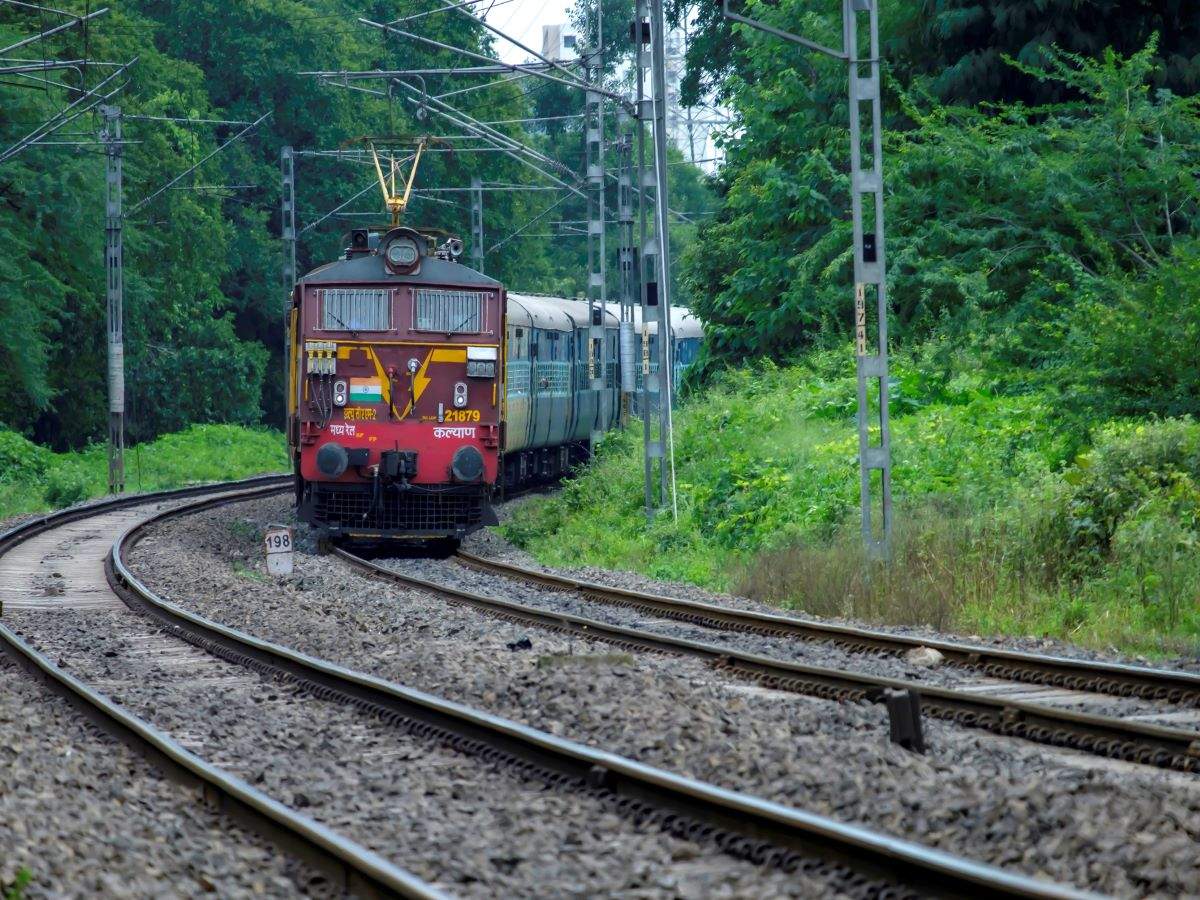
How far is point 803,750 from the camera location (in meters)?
8.08

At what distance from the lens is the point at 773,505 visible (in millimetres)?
20281

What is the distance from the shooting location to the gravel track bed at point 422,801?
20.2ft

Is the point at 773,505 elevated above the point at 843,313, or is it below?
below

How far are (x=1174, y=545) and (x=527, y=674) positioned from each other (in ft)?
19.3

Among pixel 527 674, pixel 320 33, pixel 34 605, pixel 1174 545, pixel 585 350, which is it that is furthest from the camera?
pixel 320 33

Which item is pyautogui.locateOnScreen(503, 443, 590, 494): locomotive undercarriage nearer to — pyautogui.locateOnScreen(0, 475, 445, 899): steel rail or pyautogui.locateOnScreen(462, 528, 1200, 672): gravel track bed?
pyautogui.locateOnScreen(462, 528, 1200, 672): gravel track bed

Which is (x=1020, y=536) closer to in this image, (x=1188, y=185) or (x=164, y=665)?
(x=164, y=665)

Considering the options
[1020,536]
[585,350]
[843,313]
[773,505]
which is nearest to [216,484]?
[585,350]

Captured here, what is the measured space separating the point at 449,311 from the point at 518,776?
13528 mm

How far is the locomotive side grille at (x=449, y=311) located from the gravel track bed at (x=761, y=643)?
3181 millimetres

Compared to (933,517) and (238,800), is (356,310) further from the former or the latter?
(238,800)

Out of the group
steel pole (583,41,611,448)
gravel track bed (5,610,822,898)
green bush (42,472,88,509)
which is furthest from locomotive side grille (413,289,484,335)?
green bush (42,472,88,509)

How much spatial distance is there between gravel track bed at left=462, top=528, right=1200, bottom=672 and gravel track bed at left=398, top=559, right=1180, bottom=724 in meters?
0.90

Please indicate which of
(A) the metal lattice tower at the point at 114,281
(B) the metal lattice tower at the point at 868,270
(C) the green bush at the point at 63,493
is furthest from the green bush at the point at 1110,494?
(A) the metal lattice tower at the point at 114,281
